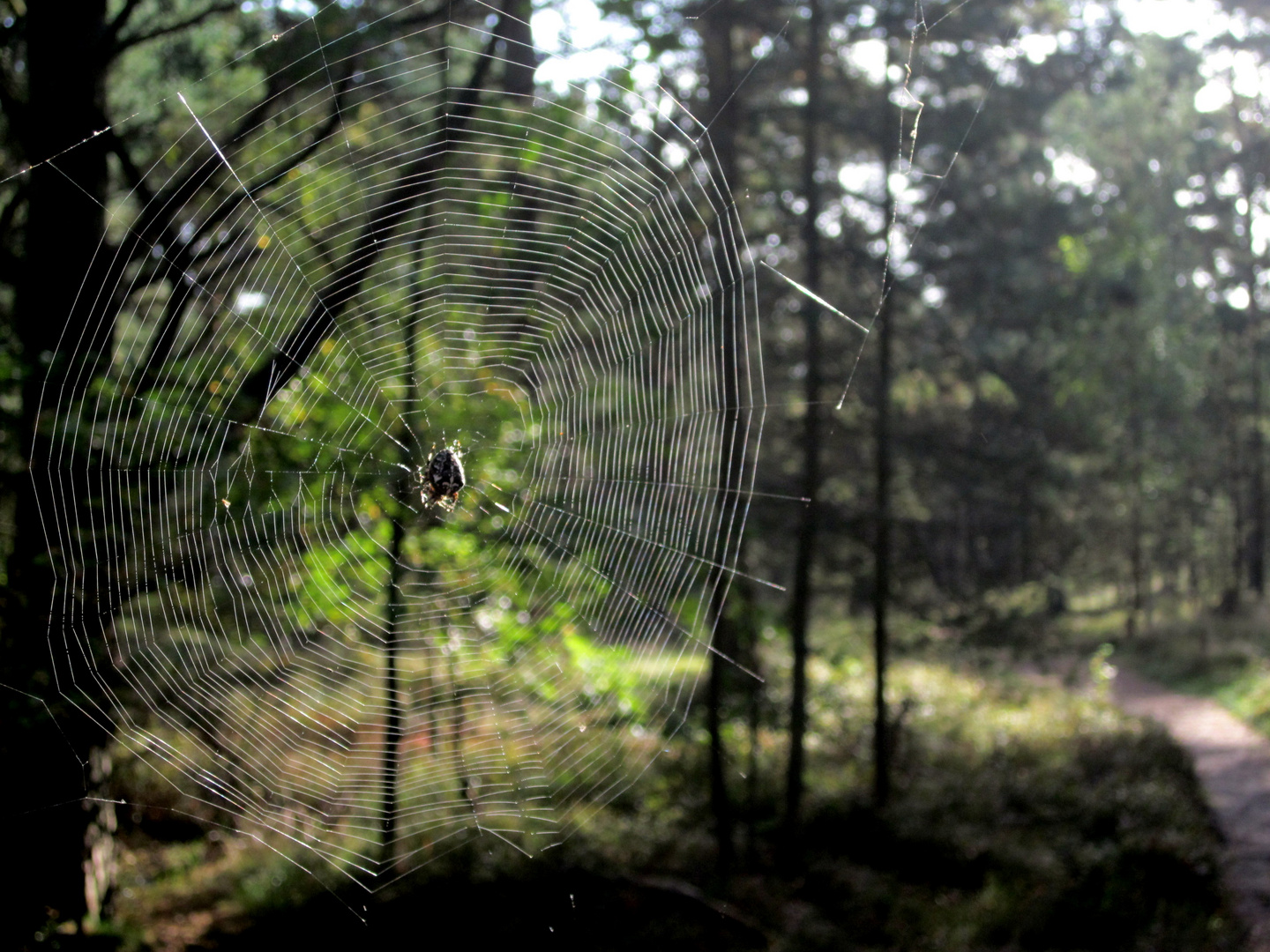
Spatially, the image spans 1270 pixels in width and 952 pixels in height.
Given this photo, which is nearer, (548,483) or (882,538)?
(548,483)

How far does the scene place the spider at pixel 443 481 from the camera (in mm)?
4961

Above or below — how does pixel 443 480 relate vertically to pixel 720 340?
below

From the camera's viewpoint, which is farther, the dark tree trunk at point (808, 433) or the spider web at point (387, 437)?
the dark tree trunk at point (808, 433)

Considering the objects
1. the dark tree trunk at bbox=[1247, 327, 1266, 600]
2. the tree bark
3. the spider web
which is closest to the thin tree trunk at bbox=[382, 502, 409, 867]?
the spider web

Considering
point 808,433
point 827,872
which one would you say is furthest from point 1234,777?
point 808,433

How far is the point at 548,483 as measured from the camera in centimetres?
555

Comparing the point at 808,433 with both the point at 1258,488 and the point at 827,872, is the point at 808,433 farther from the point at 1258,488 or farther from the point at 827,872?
the point at 1258,488

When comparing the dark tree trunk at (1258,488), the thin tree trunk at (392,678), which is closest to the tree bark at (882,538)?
the thin tree trunk at (392,678)

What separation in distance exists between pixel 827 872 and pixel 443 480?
7354 millimetres

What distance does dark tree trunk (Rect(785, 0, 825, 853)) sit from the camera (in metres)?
9.96

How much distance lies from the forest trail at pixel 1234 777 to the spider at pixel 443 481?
7.15 m

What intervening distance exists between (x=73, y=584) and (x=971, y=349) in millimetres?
14914

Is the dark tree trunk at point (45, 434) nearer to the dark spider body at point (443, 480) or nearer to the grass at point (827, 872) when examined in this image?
the dark spider body at point (443, 480)

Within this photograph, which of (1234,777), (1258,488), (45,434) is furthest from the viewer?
(1258,488)
